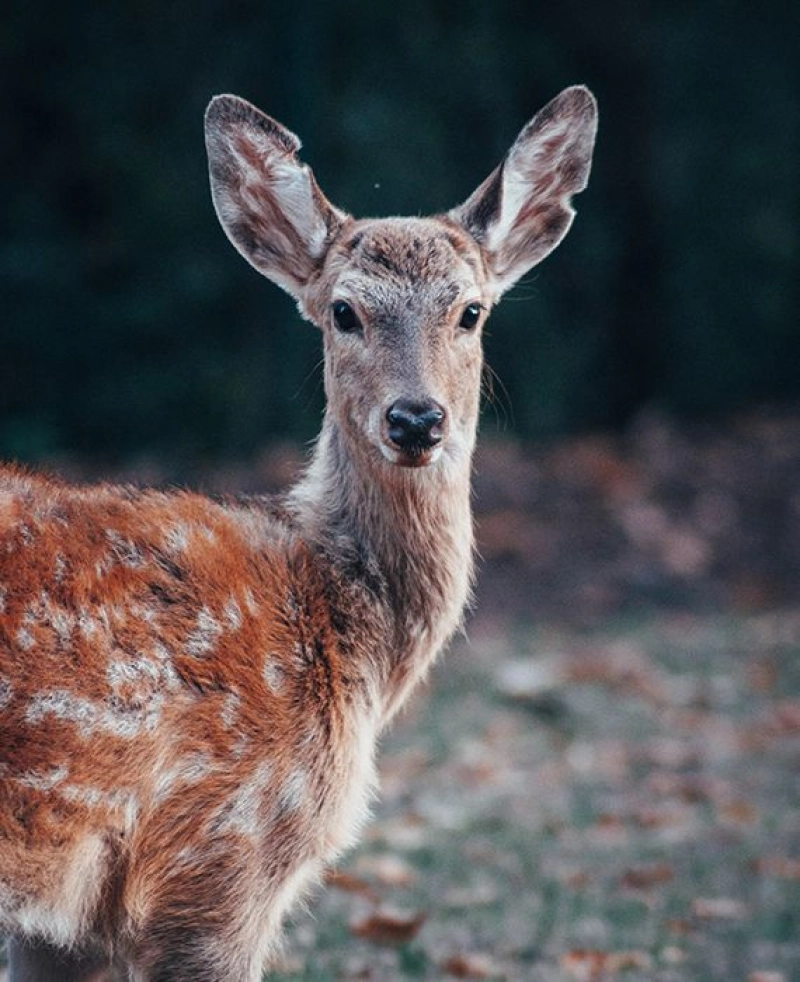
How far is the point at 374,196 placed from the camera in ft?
38.0

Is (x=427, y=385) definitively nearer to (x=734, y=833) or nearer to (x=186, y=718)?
(x=186, y=718)

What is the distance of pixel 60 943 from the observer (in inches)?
147

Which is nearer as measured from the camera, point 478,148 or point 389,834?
point 389,834

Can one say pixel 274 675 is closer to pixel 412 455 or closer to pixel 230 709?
pixel 230 709

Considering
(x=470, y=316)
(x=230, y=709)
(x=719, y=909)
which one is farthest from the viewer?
(x=719, y=909)

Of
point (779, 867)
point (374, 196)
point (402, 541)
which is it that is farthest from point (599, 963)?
point (374, 196)

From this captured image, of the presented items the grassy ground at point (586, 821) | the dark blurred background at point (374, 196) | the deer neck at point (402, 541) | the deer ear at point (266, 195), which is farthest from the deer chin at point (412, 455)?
the dark blurred background at point (374, 196)

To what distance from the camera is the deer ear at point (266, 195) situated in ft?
15.8

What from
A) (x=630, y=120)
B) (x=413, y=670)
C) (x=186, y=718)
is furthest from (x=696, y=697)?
(x=630, y=120)

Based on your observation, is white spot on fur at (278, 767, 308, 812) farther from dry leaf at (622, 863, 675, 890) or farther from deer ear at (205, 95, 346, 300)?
dry leaf at (622, 863, 675, 890)

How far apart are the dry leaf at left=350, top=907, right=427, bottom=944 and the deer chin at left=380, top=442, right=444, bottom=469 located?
181cm

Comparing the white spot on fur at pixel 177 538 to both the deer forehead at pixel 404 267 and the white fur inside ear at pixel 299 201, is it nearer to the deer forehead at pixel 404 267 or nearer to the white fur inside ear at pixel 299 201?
the deer forehead at pixel 404 267

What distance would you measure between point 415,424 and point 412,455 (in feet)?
0.29

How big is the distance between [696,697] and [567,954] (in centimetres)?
377
